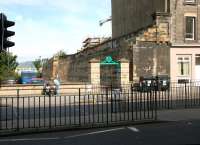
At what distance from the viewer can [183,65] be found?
4253cm

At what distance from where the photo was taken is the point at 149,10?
1884 inches

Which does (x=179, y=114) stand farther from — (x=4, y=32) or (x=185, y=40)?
(x=185, y=40)

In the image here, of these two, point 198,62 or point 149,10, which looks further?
point 149,10

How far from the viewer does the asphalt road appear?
1198cm

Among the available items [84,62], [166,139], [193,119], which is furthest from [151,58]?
[166,139]

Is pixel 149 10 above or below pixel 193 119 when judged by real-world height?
above

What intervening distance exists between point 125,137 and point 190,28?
31.6 m

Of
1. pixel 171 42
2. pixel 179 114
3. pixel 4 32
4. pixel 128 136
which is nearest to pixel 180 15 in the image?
pixel 171 42

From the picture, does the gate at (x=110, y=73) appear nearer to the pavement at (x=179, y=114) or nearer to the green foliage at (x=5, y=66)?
the green foliage at (x=5, y=66)

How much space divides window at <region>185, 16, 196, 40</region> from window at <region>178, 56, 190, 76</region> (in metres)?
1.87

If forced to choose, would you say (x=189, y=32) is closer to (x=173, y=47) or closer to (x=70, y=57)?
(x=173, y=47)

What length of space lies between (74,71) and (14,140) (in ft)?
154

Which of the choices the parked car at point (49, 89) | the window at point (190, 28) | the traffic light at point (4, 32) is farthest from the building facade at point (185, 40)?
the traffic light at point (4, 32)

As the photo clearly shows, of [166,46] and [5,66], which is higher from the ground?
[166,46]
